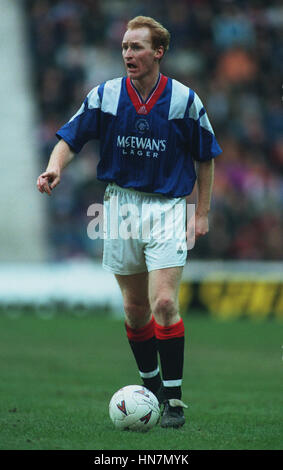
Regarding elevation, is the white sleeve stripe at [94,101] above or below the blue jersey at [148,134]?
above

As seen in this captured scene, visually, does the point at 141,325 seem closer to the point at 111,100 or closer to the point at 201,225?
the point at 201,225

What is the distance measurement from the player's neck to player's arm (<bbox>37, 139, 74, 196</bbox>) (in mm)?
589

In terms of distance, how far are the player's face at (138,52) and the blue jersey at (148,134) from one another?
137 mm

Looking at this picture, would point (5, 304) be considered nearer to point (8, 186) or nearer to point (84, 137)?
point (8, 186)

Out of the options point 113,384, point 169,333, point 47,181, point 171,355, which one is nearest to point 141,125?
point 47,181

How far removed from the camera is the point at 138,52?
18.5 ft

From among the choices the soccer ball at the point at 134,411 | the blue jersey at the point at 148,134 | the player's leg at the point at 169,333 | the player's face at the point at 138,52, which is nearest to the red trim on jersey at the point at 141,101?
the blue jersey at the point at 148,134

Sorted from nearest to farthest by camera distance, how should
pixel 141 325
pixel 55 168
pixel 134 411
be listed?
pixel 134 411, pixel 55 168, pixel 141 325

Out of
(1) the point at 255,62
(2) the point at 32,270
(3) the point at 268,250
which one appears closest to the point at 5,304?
(2) the point at 32,270

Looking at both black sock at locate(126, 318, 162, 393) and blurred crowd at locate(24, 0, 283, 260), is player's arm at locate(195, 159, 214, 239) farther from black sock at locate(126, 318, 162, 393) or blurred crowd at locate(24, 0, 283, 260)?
blurred crowd at locate(24, 0, 283, 260)

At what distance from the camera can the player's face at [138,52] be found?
5.64 m

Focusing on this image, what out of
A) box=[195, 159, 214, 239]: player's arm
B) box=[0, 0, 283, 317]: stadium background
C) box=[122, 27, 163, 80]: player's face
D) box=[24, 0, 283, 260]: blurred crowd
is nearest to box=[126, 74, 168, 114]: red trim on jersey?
box=[122, 27, 163, 80]: player's face

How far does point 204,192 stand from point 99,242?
10325 mm

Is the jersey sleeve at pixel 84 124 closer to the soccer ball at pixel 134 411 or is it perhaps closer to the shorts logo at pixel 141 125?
the shorts logo at pixel 141 125
